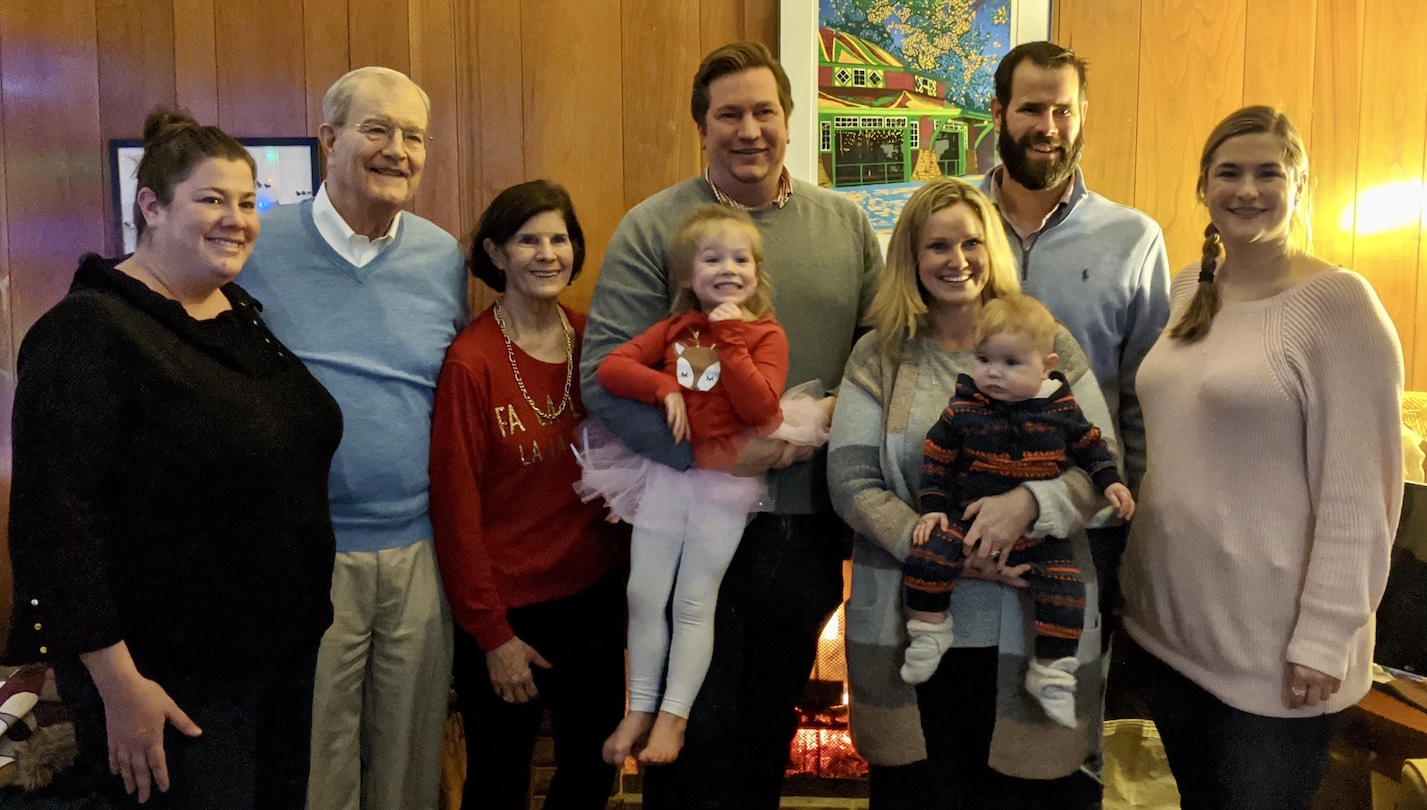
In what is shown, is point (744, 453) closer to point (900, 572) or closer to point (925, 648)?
point (900, 572)

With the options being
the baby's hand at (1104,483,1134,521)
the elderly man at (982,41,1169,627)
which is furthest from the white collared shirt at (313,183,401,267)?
the baby's hand at (1104,483,1134,521)

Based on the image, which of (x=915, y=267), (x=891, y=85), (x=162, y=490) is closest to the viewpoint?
(x=162, y=490)

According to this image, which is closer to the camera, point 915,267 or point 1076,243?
point 915,267

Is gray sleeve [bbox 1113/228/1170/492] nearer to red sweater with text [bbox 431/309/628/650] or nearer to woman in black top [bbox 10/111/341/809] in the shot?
red sweater with text [bbox 431/309/628/650]

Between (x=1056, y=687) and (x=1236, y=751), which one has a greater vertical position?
(x=1056, y=687)

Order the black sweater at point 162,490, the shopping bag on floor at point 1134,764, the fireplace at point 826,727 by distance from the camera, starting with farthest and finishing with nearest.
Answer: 1. the fireplace at point 826,727
2. the shopping bag on floor at point 1134,764
3. the black sweater at point 162,490

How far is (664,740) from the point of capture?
1657 mm

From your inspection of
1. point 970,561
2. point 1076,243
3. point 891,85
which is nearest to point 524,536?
point 970,561

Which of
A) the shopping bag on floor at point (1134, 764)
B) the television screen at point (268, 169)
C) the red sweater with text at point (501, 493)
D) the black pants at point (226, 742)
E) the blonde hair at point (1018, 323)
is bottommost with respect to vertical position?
the shopping bag on floor at point (1134, 764)

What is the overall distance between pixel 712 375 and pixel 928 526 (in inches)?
18.5

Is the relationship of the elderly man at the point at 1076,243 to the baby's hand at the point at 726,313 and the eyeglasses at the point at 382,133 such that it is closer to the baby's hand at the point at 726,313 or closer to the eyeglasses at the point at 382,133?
the baby's hand at the point at 726,313

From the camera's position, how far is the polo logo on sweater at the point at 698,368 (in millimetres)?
1637

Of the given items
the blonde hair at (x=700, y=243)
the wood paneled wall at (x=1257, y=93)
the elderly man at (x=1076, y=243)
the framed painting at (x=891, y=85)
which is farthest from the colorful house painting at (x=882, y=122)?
the blonde hair at (x=700, y=243)

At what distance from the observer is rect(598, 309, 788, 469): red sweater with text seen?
62.7 inches
